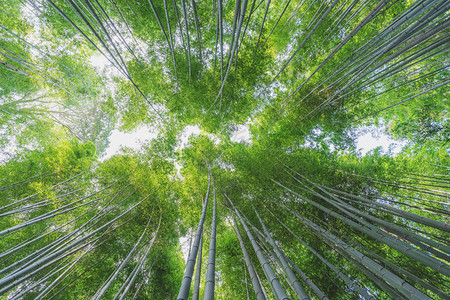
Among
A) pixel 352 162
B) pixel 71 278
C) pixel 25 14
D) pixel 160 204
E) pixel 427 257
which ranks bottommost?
pixel 71 278

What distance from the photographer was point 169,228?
16.4 feet

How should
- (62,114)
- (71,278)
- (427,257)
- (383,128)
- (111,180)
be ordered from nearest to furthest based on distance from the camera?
(427,257) < (71,278) < (111,180) < (383,128) < (62,114)

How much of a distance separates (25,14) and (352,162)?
1038 cm

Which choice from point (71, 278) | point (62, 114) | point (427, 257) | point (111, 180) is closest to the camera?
point (427, 257)

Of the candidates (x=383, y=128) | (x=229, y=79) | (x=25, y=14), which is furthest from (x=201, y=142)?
(x=25, y=14)

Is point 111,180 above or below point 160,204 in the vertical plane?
above

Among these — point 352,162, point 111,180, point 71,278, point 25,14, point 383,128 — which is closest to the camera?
point 71,278

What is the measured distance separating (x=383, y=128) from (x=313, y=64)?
11.2 feet

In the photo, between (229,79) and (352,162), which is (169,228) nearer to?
(229,79)

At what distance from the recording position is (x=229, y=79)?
5.02 m

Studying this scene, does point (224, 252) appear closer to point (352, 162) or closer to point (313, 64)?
point (352, 162)

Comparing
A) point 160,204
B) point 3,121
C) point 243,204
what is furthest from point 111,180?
point 3,121

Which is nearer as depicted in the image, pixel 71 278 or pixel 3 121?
pixel 71 278

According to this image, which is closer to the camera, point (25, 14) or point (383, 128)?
point (25, 14)
